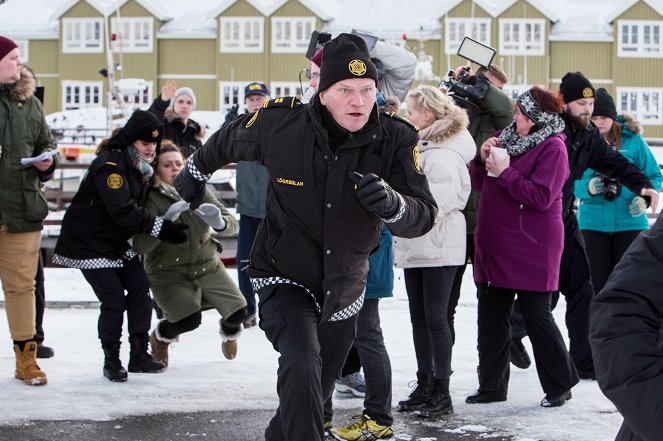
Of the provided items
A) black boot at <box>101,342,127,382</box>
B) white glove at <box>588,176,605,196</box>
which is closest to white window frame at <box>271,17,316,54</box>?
white glove at <box>588,176,605,196</box>

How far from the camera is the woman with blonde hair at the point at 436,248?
612cm

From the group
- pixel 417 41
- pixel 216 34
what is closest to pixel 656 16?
pixel 417 41

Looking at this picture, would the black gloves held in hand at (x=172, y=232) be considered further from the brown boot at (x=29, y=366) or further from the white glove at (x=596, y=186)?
the white glove at (x=596, y=186)

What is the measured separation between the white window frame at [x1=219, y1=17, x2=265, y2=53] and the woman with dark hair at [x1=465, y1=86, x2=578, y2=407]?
47859 millimetres

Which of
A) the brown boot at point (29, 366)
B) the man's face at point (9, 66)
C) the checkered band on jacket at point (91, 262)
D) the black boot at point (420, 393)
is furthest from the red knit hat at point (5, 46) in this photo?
the black boot at point (420, 393)

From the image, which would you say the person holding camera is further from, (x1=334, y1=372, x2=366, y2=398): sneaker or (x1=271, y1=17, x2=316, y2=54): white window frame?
(x1=271, y1=17, x2=316, y2=54): white window frame

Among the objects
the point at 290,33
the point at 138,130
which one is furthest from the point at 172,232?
the point at 290,33

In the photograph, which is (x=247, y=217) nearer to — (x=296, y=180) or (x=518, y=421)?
(x=518, y=421)

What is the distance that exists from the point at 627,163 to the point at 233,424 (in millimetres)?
3021

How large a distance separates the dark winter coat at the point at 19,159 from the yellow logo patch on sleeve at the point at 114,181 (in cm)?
35

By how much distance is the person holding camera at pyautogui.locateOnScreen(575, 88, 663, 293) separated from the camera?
25.1ft

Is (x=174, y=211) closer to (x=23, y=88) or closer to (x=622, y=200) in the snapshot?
(x=23, y=88)

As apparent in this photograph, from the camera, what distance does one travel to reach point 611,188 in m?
7.68

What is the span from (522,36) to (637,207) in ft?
153
